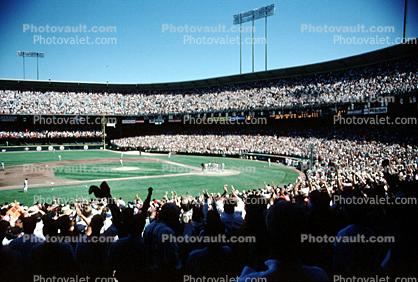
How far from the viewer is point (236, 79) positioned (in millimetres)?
63281

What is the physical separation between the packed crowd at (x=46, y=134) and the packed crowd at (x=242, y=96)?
4021mm

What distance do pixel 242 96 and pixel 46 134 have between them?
39653mm

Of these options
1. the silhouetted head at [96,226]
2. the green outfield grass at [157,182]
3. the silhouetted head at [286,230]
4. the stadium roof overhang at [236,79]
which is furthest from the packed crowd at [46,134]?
the silhouetted head at [286,230]

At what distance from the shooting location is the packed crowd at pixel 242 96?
125ft

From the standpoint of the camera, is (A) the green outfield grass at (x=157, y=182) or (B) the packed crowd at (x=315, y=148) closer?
(A) the green outfield grass at (x=157, y=182)

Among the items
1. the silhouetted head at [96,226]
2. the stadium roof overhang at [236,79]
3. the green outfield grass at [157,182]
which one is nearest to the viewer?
the silhouetted head at [96,226]

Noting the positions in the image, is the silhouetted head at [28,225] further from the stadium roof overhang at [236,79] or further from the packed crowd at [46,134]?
the packed crowd at [46,134]

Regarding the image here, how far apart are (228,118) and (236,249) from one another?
52.6 metres

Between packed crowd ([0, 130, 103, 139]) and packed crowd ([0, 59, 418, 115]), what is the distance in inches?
158

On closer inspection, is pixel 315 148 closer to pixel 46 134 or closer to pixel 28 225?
pixel 28 225

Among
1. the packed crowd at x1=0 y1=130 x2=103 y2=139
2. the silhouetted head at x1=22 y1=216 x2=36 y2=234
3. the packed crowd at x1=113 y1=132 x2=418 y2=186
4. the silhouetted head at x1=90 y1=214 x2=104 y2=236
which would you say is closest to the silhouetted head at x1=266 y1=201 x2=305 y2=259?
the silhouetted head at x1=90 y1=214 x2=104 y2=236

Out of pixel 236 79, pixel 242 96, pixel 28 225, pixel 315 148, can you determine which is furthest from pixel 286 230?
pixel 236 79

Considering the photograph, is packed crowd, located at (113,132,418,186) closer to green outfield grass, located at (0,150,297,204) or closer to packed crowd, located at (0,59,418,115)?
green outfield grass, located at (0,150,297,204)

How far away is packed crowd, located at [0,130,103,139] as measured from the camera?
58.9m
